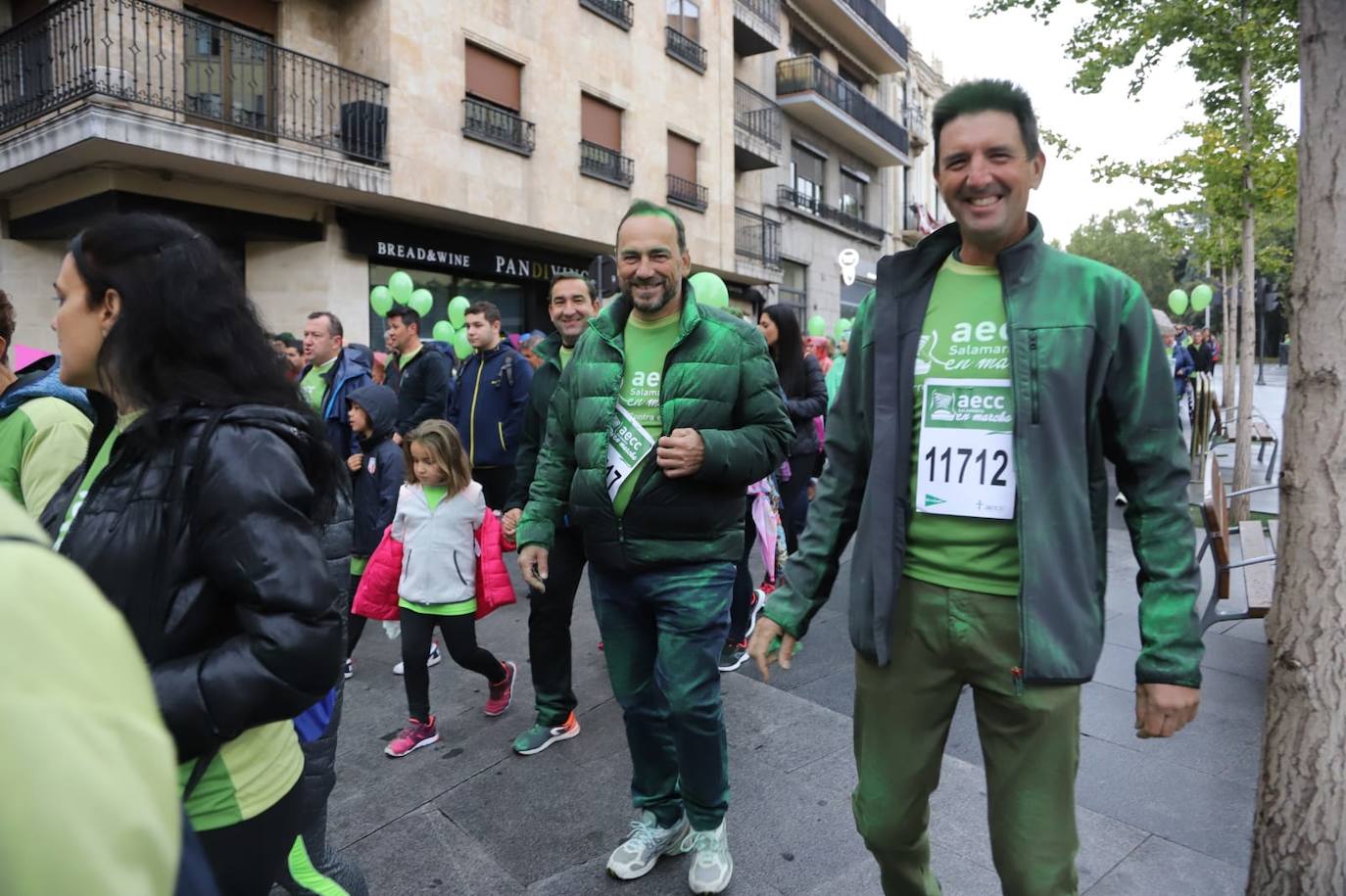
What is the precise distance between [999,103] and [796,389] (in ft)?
12.6

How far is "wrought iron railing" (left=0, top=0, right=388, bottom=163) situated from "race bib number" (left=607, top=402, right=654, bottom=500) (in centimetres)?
989

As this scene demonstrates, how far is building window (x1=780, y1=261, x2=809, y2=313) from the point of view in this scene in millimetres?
25172

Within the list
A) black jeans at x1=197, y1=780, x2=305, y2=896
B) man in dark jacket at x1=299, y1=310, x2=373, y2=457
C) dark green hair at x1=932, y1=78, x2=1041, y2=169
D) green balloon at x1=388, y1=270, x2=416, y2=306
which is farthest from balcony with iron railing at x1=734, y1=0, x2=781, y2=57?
black jeans at x1=197, y1=780, x2=305, y2=896

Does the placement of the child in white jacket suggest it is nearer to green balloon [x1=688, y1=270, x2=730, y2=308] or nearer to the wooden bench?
green balloon [x1=688, y1=270, x2=730, y2=308]

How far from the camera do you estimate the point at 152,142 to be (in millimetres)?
10203

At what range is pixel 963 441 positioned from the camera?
1989mm

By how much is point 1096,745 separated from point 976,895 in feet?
4.63

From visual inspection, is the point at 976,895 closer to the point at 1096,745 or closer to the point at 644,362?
the point at 1096,745

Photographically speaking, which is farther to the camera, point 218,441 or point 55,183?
point 55,183

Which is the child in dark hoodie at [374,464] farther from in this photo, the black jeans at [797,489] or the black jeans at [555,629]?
the black jeans at [797,489]

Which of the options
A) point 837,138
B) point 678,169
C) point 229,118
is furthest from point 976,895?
point 837,138

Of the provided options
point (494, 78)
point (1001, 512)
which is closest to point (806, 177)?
point (494, 78)

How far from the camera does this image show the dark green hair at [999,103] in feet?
6.40

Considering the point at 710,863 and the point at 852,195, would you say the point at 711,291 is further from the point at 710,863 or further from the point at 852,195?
the point at 852,195
